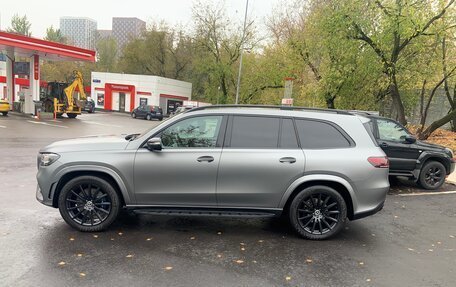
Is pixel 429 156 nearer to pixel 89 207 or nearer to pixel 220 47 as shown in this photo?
pixel 89 207

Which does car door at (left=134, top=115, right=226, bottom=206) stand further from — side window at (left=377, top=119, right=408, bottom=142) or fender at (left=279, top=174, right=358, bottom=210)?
side window at (left=377, top=119, right=408, bottom=142)

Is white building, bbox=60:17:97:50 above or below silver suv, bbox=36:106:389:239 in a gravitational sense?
above

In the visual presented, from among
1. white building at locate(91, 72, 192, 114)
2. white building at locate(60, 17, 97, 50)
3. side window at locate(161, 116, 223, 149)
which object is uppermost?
white building at locate(60, 17, 97, 50)

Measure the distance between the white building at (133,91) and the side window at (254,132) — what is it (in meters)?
42.0

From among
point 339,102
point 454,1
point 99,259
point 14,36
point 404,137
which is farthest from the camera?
point 14,36

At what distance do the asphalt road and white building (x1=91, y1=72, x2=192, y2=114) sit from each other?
40.7 meters

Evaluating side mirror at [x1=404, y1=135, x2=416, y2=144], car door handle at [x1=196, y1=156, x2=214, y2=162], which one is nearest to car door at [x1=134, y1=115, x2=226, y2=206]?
car door handle at [x1=196, y1=156, x2=214, y2=162]

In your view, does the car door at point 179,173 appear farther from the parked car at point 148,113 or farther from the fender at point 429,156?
the parked car at point 148,113

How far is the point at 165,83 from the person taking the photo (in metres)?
46.7

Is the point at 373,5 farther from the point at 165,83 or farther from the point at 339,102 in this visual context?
the point at 165,83

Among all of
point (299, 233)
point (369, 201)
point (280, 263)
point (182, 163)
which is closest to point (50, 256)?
point (182, 163)

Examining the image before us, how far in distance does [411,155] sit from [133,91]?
42006 mm

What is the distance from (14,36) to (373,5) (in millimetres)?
22337

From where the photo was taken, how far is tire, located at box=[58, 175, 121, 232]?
4.96 meters
